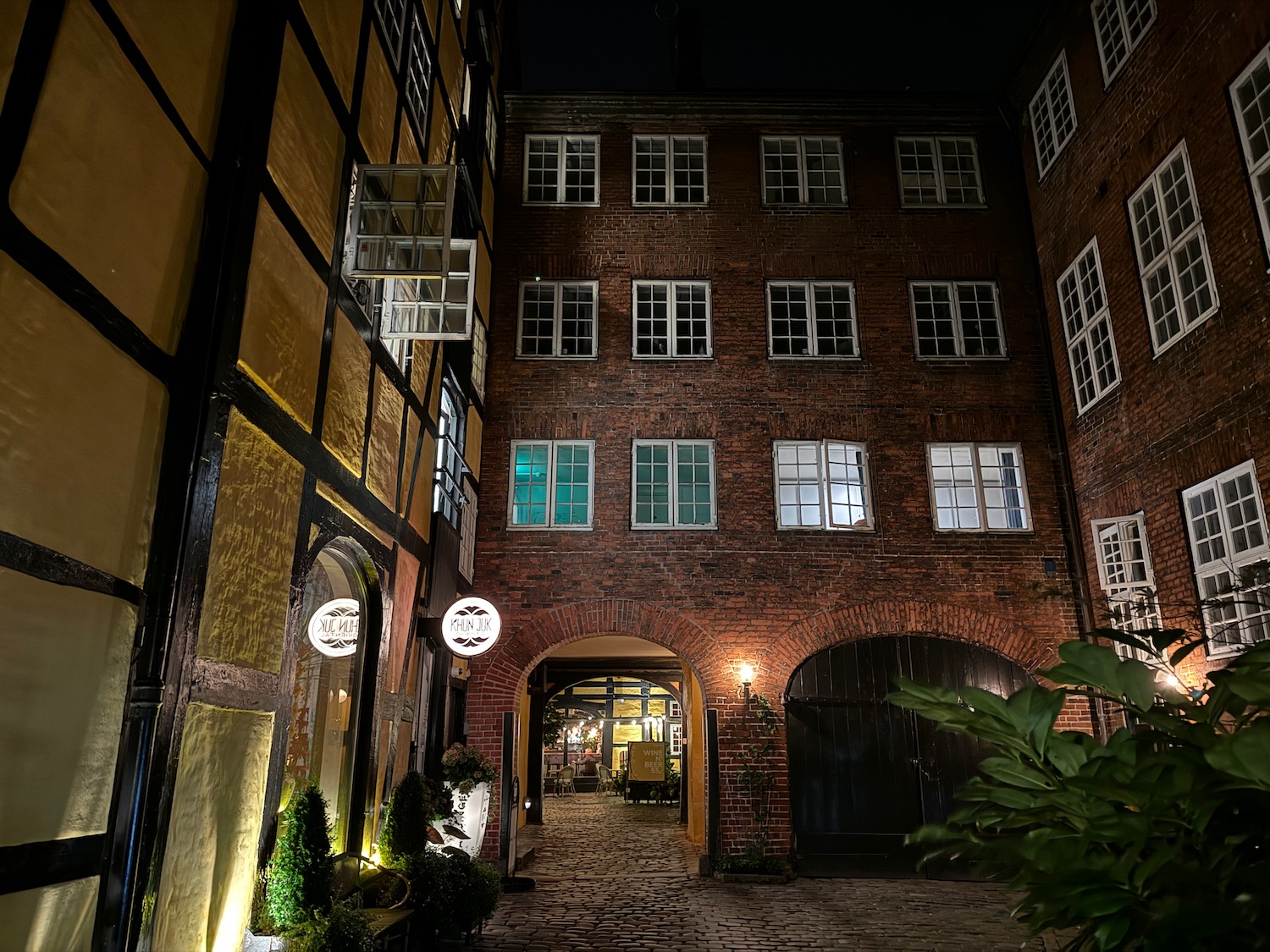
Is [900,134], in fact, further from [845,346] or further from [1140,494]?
[1140,494]

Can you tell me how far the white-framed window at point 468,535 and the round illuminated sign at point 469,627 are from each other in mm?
1384

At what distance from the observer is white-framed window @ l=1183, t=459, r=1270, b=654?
8023 millimetres

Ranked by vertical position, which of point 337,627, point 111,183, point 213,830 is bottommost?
point 213,830

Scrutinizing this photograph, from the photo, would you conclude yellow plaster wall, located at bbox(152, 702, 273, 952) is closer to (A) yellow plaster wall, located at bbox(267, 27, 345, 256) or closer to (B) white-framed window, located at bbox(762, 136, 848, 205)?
(A) yellow plaster wall, located at bbox(267, 27, 345, 256)

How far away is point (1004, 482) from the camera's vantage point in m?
11.6

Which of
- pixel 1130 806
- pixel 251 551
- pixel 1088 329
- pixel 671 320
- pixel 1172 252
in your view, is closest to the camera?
pixel 1130 806

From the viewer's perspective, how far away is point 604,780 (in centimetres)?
2752

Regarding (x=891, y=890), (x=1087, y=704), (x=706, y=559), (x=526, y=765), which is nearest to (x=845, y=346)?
(x=706, y=559)

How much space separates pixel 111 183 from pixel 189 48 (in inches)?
42.5

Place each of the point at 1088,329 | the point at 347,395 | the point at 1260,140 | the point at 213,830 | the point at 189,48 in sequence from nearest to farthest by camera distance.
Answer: the point at 189,48 < the point at 213,830 < the point at 347,395 < the point at 1260,140 < the point at 1088,329

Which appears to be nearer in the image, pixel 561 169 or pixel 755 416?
pixel 755 416

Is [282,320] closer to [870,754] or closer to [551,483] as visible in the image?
[551,483]

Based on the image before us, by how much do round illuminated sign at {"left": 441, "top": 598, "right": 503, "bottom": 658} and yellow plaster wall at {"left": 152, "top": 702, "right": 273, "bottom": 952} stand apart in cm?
361

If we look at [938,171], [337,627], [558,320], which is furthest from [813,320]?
[337,627]
